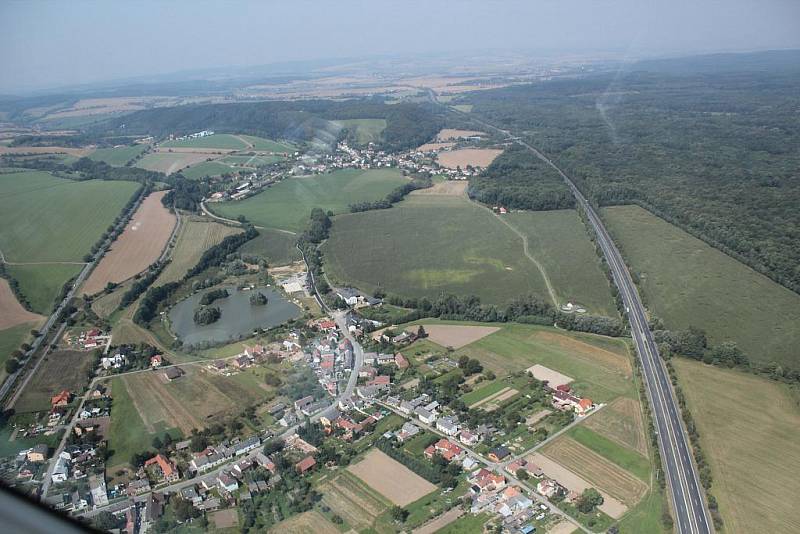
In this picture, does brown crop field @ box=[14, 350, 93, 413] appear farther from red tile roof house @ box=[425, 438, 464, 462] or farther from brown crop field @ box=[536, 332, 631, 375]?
brown crop field @ box=[536, 332, 631, 375]

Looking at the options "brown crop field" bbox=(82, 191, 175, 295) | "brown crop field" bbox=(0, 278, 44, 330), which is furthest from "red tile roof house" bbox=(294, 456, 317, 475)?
"brown crop field" bbox=(82, 191, 175, 295)

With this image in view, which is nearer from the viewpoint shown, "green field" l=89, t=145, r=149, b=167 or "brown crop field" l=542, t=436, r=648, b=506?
"brown crop field" l=542, t=436, r=648, b=506

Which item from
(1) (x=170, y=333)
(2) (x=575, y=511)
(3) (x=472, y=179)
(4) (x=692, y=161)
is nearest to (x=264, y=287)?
(1) (x=170, y=333)

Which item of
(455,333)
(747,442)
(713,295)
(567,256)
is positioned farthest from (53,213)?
(747,442)

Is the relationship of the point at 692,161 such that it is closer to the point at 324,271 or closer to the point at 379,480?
the point at 324,271

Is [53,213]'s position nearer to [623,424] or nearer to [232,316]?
[232,316]
